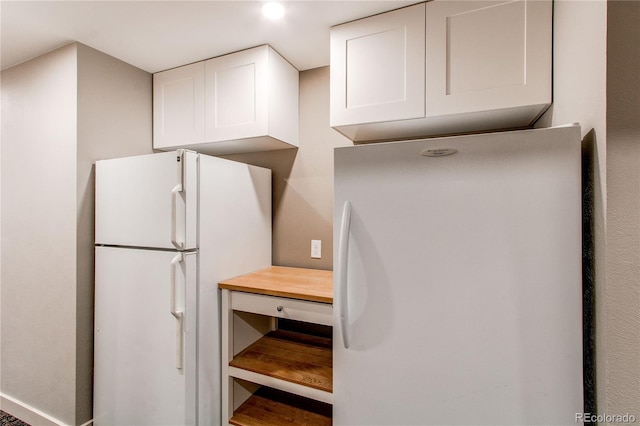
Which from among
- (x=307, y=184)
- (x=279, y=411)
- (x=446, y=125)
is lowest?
(x=279, y=411)

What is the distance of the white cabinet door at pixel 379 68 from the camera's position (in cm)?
144

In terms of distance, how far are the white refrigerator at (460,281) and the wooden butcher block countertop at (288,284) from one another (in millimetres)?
345

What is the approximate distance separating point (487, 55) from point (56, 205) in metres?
2.48

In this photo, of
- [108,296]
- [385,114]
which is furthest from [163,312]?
[385,114]

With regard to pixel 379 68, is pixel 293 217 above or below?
below

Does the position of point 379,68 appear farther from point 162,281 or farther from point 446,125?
point 162,281

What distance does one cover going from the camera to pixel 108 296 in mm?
1745

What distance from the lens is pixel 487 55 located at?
1329 millimetres

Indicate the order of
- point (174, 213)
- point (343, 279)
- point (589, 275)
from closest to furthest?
point (589, 275) → point (343, 279) → point (174, 213)

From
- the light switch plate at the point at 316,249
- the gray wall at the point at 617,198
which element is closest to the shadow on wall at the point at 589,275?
the gray wall at the point at 617,198

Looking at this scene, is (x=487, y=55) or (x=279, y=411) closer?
(x=487, y=55)

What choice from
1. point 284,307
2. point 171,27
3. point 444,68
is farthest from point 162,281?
point 444,68

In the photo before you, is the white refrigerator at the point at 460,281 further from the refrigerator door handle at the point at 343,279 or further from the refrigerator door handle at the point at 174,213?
the refrigerator door handle at the point at 174,213

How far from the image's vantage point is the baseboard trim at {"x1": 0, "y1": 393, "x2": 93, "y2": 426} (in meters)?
1.84
